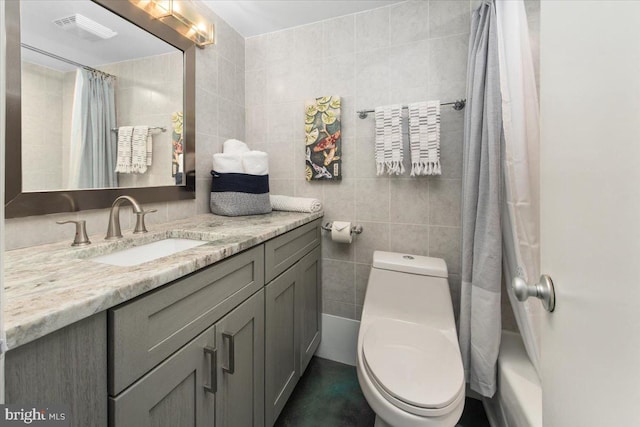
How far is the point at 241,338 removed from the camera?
36.6 inches

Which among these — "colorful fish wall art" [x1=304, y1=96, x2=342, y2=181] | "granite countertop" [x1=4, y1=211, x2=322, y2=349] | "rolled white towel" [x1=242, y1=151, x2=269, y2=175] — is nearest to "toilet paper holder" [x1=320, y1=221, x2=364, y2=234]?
"colorful fish wall art" [x1=304, y1=96, x2=342, y2=181]

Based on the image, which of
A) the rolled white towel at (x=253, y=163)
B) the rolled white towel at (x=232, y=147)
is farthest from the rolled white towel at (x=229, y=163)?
the rolled white towel at (x=232, y=147)

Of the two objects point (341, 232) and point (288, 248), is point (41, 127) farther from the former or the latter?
point (341, 232)

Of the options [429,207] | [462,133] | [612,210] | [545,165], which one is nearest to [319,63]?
[462,133]

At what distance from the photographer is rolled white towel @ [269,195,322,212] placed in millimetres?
1630

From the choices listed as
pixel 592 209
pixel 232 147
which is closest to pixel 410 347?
pixel 592 209

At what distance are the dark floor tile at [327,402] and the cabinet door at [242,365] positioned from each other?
36 centimetres

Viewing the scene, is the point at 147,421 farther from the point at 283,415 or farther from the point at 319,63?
the point at 319,63

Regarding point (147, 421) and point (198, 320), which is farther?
point (198, 320)

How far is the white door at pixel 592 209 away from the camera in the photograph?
0.32m

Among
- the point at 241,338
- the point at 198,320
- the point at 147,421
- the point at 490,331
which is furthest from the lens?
the point at 490,331

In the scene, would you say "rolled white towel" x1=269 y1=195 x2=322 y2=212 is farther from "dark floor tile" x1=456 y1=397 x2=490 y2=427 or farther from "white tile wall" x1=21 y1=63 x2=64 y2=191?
"dark floor tile" x1=456 y1=397 x2=490 y2=427

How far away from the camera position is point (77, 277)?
0.59 metres

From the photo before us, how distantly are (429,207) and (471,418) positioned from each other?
3.62 ft
